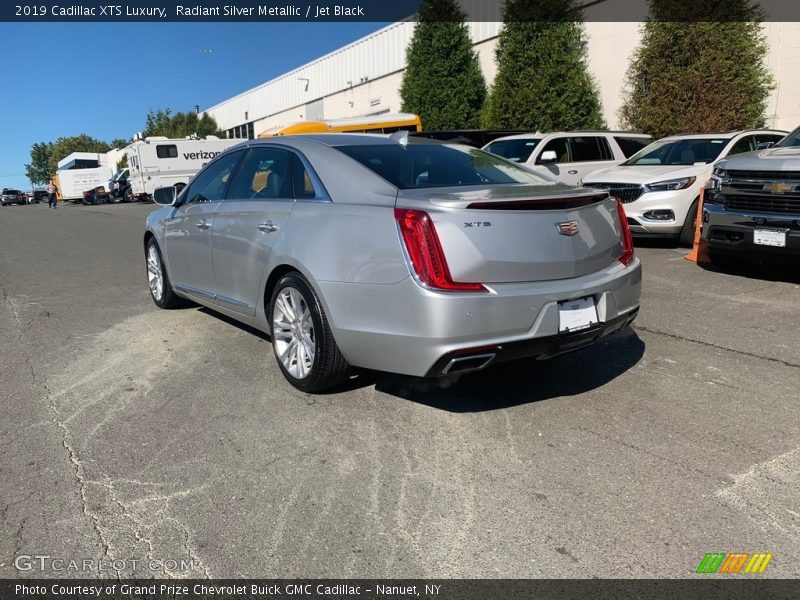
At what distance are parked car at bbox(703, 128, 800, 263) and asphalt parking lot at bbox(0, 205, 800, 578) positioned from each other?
4.60ft

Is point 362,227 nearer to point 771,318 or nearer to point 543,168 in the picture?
point 771,318

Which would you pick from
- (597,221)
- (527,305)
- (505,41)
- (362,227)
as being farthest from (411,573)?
(505,41)

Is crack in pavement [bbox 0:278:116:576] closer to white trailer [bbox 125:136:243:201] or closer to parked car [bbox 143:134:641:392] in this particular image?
parked car [bbox 143:134:641:392]

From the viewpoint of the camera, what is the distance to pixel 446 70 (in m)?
24.0

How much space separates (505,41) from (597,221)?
18.6m

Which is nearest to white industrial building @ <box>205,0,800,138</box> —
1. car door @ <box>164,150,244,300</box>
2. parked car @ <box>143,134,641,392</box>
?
parked car @ <box>143,134,641,392</box>

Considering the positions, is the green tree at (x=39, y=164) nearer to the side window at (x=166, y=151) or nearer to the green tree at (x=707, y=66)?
the side window at (x=166, y=151)

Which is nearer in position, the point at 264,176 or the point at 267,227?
the point at 267,227

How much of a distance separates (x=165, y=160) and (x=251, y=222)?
30.5 m

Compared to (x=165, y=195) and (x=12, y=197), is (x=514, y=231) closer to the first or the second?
(x=165, y=195)

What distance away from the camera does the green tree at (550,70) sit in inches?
763

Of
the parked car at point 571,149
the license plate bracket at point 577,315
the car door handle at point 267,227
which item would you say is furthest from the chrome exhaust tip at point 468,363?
the parked car at point 571,149

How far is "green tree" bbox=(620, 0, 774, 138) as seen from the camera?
14992mm

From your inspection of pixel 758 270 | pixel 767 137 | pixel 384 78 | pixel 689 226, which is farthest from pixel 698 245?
pixel 384 78
